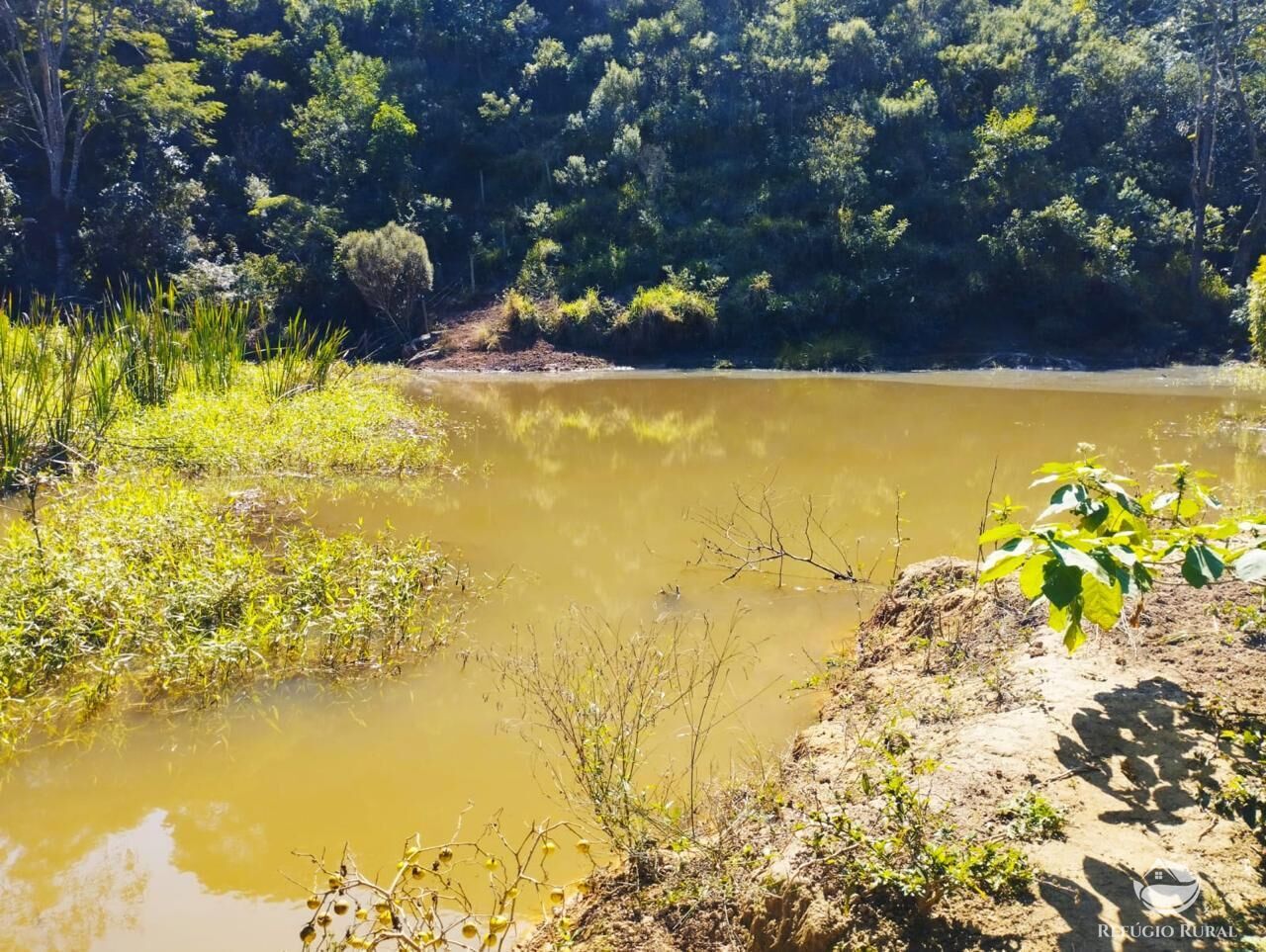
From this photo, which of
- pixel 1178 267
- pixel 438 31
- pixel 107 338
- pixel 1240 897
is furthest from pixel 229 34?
pixel 1240 897

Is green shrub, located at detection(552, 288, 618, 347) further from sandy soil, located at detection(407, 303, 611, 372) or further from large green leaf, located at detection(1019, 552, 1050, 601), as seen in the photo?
large green leaf, located at detection(1019, 552, 1050, 601)

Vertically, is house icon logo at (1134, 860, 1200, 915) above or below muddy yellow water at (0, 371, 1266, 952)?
above

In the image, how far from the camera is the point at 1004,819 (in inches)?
91.7

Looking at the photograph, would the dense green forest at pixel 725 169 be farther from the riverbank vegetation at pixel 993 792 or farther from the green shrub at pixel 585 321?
the riverbank vegetation at pixel 993 792

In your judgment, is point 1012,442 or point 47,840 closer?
point 47,840

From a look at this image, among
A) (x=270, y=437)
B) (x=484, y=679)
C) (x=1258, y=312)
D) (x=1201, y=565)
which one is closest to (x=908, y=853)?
(x=1201, y=565)

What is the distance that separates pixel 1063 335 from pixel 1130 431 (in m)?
11.5

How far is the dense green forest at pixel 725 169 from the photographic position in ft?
70.1

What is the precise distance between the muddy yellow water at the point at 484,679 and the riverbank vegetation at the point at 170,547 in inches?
13.3

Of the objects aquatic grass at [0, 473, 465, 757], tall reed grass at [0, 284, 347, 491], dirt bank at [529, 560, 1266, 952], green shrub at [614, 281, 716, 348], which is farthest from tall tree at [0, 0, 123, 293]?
dirt bank at [529, 560, 1266, 952]

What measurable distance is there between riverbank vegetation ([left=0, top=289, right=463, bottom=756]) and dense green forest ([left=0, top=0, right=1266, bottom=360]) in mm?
13884

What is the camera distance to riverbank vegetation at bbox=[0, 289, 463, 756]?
4172 mm

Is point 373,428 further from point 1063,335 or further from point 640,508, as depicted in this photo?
point 1063,335

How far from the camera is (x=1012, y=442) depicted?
34.1ft
